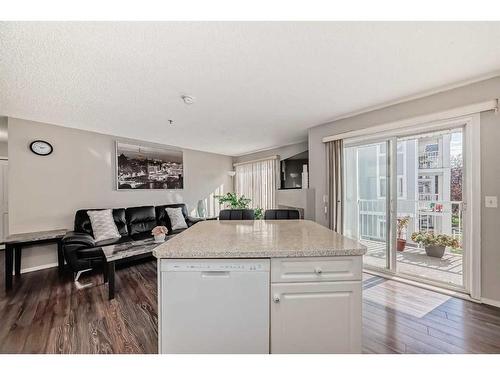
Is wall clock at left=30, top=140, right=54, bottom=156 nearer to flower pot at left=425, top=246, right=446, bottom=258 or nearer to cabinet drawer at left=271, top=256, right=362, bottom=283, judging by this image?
cabinet drawer at left=271, top=256, right=362, bottom=283

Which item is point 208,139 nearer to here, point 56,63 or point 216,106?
point 216,106

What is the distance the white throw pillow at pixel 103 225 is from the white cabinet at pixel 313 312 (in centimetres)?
321

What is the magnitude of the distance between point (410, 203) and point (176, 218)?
15.2 feet

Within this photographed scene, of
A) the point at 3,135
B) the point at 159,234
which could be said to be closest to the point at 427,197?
the point at 159,234

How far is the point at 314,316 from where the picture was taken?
1.29m

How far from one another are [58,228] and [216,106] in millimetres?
3214

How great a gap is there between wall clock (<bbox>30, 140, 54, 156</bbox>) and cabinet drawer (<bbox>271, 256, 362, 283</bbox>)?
407 centimetres

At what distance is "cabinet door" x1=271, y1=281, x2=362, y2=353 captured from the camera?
1286 millimetres

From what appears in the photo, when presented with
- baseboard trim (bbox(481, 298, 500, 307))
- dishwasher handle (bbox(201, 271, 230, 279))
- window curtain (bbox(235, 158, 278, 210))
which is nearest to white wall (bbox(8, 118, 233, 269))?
window curtain (bbox(235, 158, 278, 210))

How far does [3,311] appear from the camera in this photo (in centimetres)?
221

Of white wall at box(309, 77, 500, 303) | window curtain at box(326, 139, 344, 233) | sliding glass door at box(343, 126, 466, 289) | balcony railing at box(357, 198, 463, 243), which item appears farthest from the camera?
window curtain at box(326, 139, 344, 233)

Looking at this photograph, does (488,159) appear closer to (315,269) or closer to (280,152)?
(315,269)

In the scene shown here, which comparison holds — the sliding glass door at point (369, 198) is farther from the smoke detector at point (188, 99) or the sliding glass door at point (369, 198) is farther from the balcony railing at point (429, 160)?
the smoke detector at point (188, 99)
